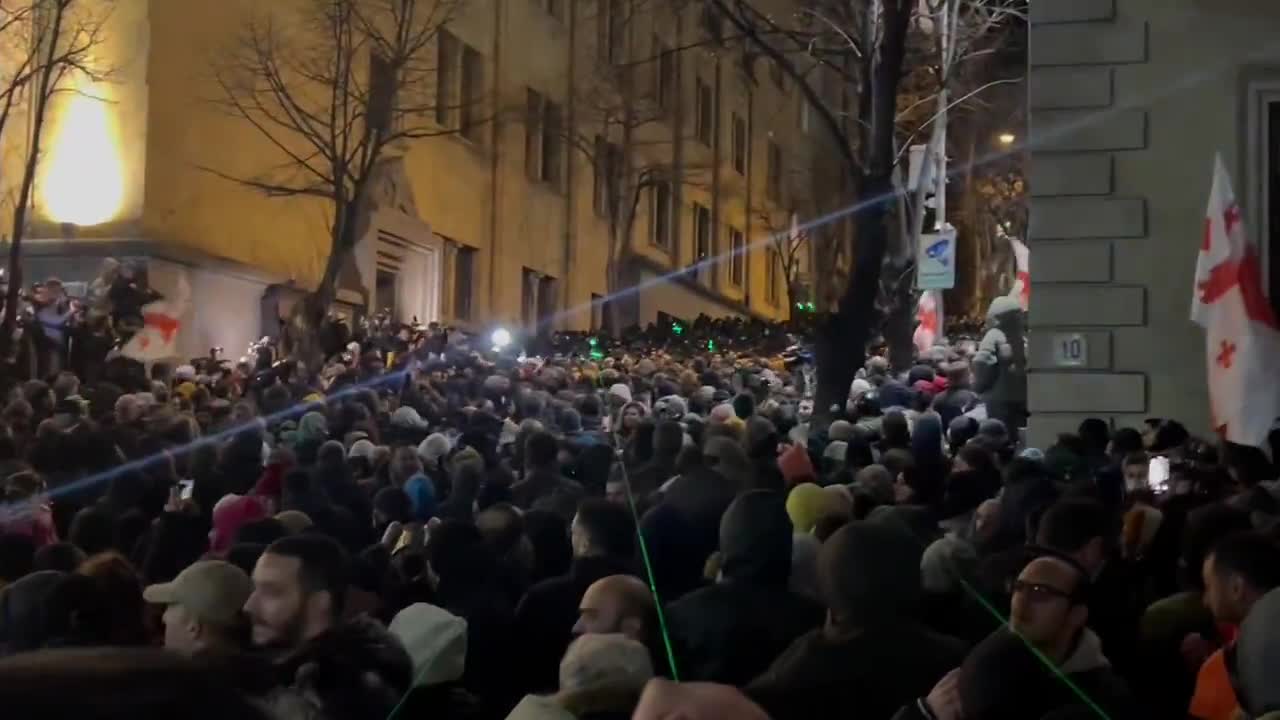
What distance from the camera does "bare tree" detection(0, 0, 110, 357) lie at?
2412 cm

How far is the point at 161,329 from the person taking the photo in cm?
2505

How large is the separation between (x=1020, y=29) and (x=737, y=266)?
57.8 ft

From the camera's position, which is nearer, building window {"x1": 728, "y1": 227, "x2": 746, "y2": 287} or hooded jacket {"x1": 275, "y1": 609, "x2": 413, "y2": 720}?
hooded jacket {"x1": 275, "y1": 609, "x2": 413, "y2": 720}

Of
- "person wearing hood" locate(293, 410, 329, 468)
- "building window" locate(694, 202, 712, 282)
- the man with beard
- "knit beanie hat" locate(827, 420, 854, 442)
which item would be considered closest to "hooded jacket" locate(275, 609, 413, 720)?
the man with beard

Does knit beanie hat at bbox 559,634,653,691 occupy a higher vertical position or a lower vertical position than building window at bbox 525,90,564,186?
lower

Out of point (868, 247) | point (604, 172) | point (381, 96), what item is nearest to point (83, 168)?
point (381, 96)

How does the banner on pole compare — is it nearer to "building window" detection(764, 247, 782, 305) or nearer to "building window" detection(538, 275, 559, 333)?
"building window" detection(538, 275, 559, 333)

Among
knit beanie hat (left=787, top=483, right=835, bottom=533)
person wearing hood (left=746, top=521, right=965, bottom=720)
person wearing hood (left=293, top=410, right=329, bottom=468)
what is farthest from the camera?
person wearing hood (left=293, top=410, right=329, bottom=468)

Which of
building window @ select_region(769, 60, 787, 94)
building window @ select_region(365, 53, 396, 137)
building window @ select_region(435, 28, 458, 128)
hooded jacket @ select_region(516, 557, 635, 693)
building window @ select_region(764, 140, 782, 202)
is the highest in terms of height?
building window @ select_region(769, 60, 787, 94)

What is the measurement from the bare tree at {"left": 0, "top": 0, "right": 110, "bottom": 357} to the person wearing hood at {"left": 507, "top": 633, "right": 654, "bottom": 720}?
2155cm

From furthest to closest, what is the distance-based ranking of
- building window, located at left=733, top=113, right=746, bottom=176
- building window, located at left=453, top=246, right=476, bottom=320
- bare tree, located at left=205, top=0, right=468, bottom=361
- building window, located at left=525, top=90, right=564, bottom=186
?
building window, located at left=733, top=113, right=746, bottom=176
building window, located at left=525, top=90, right=564, bottom=186
building window, located at left=453, top=246, right=476, bottom=320
bare tree, located at left=205, top=0, right=468, bottom=361

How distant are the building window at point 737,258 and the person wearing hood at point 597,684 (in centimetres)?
4931

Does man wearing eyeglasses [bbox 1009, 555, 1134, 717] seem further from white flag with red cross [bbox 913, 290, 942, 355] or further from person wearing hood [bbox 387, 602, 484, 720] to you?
white flag with red cross [bbox 913, 290, 942, 355]

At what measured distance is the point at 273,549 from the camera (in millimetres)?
4793
